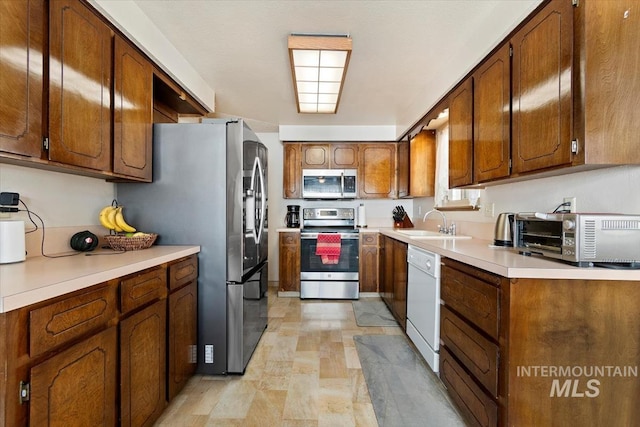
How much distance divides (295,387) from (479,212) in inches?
80.8

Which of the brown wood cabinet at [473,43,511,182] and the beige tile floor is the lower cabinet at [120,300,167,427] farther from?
the brown wood cabinet at [473,43,511,182]

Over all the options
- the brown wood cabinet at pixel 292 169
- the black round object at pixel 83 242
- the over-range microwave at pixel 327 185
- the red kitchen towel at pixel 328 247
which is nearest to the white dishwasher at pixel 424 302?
the red kitchen towel at pixel 328 247

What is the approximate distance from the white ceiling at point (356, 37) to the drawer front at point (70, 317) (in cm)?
175

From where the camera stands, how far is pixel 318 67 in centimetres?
250

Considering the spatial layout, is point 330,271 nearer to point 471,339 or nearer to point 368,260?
point 368,260

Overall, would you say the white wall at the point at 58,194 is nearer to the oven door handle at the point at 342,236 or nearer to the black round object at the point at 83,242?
the black round object at the point at 83,242

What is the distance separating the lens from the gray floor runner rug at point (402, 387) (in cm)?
171

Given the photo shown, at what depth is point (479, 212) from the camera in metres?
2.63

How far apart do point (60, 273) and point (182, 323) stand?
34.4 inches

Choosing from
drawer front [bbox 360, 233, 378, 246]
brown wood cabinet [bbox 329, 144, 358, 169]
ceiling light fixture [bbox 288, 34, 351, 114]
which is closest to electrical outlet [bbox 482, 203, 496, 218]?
ceiling light fixture [bbox 288, 34, 351, 114]

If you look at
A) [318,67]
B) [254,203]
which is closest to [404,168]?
[318,67]

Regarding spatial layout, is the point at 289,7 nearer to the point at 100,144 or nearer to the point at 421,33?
the point at 421,33

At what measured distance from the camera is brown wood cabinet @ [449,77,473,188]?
2.19 metres

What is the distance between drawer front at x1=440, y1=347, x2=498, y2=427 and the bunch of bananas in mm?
2137
